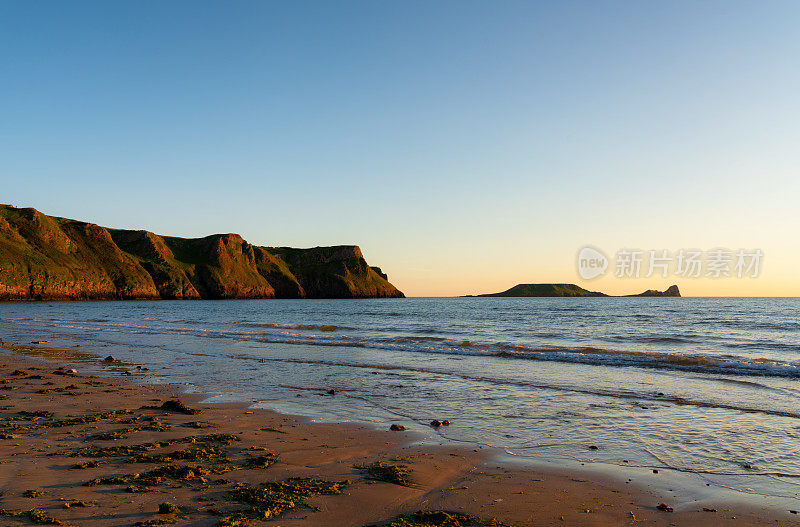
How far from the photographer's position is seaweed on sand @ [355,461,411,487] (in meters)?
6.12

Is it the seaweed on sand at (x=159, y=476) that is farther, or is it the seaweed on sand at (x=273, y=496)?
the seaweed on sand at (x=159, y=476)

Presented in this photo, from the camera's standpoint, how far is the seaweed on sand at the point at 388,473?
6.12m

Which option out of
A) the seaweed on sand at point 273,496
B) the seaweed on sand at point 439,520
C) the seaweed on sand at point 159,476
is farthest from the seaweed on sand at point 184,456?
the seaweed on sand at point 439,520

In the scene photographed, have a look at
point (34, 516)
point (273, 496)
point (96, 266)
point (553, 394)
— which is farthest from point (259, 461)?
point (96, 266)

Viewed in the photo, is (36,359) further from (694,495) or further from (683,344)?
(683,344)

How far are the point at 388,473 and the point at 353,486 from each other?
0.67 m

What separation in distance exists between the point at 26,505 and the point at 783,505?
8724mm

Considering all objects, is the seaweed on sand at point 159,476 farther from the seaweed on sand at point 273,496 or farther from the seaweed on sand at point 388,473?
the seaweed on sand at point 388,473

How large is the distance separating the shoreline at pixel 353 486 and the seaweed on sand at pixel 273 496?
130 millimetres

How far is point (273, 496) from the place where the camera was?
207 inches

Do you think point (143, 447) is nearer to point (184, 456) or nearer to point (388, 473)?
point (184, 456)

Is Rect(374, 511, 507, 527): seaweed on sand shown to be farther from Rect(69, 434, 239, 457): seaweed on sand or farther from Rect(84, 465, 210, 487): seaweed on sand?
Rect(69, 434, 239, 457): seaweed on sand

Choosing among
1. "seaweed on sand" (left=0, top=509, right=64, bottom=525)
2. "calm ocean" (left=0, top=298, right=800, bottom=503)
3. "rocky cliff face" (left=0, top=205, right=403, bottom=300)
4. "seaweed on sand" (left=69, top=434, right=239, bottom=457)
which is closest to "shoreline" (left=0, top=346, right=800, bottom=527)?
"seaweed on sand" (left=0, top=509, right=64, bottom=525)

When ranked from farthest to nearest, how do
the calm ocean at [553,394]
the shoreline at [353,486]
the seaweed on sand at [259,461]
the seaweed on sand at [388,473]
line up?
the calm ocean at [553,394] < the seaweed on sand at [259,461] < the seaweed on sand at [388,473] < the shoreline at [353,486]
